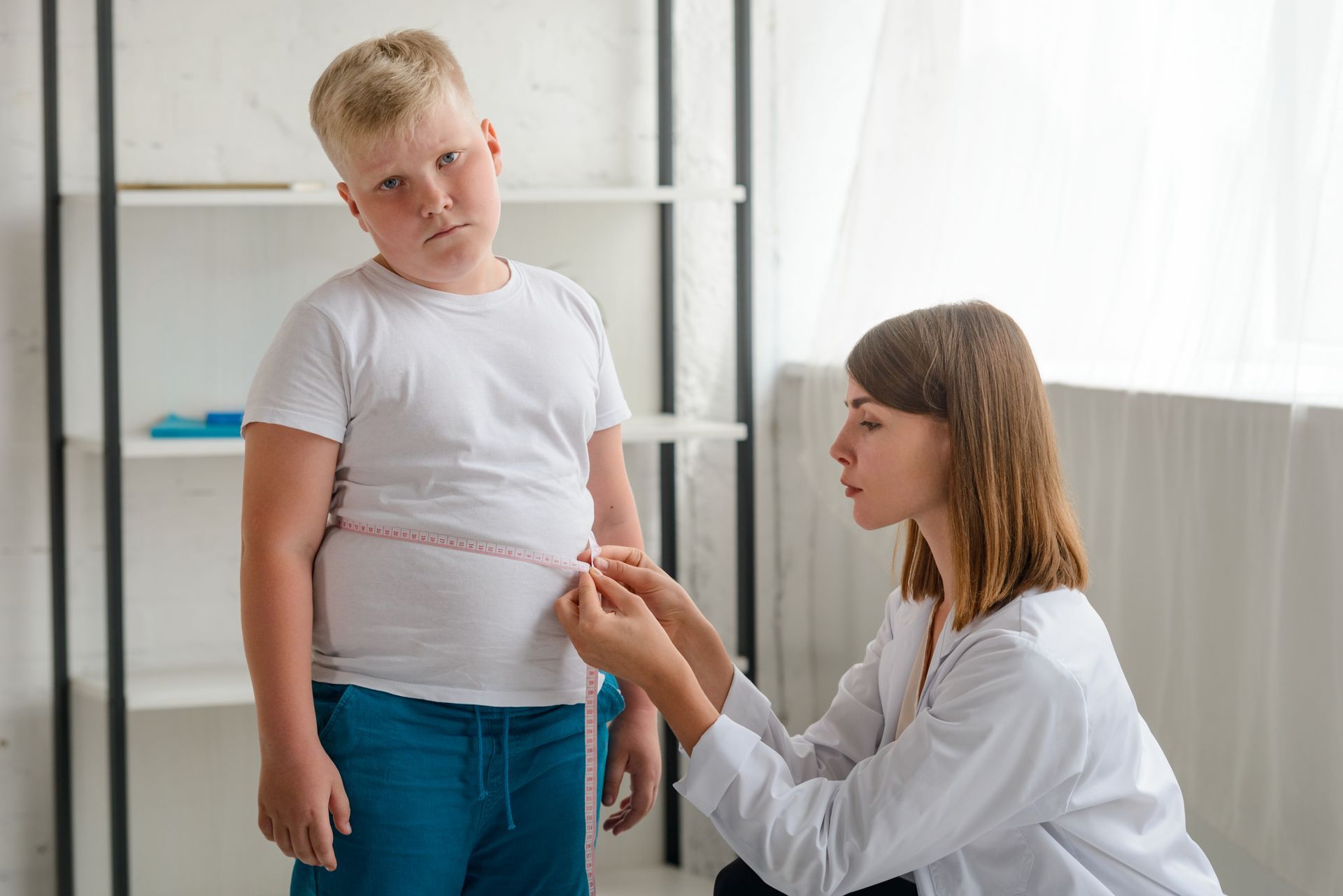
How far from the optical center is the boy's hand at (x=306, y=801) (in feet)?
3.23

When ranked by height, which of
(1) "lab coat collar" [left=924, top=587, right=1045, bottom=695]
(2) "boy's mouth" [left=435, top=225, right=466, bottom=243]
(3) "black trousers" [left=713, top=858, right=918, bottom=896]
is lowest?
(3) "black trousers" [left=713, top=858, right=918, bottom=896]

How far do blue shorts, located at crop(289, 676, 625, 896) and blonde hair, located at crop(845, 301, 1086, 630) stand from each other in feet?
1.42

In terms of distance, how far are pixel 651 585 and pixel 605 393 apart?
0.21 metres

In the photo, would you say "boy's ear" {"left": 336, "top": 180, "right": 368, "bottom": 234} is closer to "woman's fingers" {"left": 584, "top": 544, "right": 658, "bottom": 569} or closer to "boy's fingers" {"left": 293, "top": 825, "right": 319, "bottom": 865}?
"woman's fingers" {"left": 584, "top": 544, "right": 658, "bottom": 569}

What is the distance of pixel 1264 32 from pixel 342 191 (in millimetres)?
935

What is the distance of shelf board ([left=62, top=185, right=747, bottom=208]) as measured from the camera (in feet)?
6.31

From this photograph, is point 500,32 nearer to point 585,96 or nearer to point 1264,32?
point 585,96

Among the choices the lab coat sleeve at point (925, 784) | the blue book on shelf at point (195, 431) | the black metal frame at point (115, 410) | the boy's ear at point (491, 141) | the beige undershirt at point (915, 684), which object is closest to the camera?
the lab coat sleeve at point (925, 784)

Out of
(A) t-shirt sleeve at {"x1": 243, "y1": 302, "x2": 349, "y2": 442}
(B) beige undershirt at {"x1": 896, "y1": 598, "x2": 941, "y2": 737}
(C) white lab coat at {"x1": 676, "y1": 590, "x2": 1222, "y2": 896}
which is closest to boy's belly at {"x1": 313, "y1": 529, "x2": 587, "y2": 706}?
(A) t-shirt sleeve at {"x1": 243, "y1": 302, "x2": 349, "y2": 442}

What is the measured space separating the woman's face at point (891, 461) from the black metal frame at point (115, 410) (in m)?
1.00

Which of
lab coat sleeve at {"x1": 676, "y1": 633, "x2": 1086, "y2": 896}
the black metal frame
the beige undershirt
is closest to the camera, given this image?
lab coat sleeve at {"x1": 676, "y1": 633, "x2": 1086, "y2": 896}

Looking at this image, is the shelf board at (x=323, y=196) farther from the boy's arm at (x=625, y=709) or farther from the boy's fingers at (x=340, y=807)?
the boy's fingers at (x=340, y=807)

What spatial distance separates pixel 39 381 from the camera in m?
2.11

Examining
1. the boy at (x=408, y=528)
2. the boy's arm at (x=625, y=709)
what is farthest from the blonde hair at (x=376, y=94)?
the boy's arm at (x=625, y=709)
